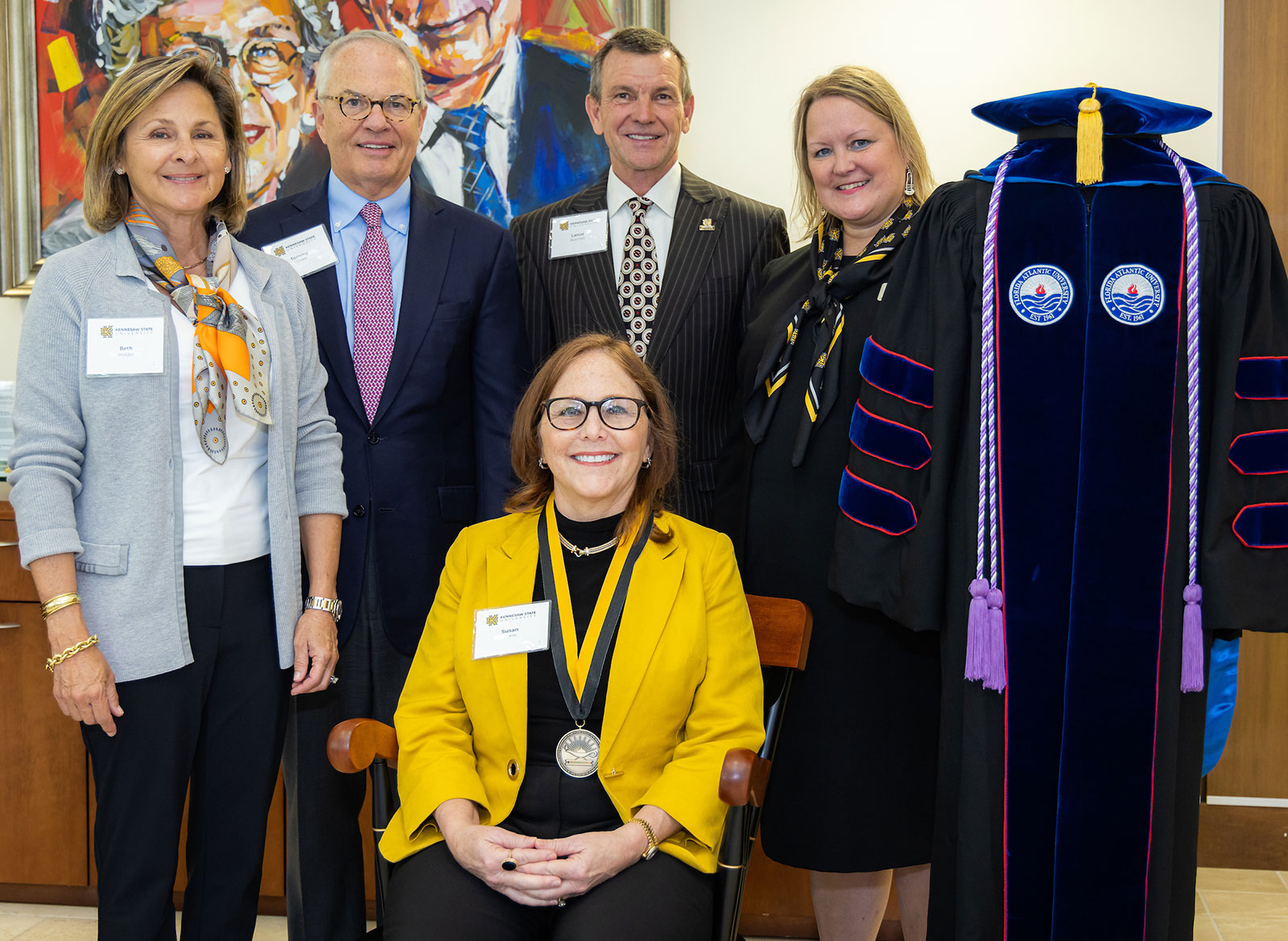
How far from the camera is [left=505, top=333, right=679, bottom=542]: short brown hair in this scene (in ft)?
6.63

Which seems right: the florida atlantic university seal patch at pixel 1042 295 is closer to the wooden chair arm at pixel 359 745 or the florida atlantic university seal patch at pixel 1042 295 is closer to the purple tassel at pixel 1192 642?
the purple tassel at pixel 1192 642

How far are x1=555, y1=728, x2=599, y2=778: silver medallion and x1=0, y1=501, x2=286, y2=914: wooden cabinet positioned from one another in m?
1.46

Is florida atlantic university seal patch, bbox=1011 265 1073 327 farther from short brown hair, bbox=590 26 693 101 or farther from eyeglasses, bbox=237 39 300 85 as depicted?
eyeglasses, bbox=237 39 300 85

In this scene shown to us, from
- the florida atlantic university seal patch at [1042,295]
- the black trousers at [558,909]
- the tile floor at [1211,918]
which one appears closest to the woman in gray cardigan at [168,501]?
the black trousers at [558,909]

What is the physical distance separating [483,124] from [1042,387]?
2.24 m

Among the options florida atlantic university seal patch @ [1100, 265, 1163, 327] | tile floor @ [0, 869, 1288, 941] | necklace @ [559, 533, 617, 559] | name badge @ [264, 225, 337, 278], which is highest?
name badge @ [264, 225, 337, 278]

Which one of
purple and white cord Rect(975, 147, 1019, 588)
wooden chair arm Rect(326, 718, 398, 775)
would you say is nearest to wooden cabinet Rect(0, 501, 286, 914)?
wooden chair arm Rect(326, 718, 398, 775)

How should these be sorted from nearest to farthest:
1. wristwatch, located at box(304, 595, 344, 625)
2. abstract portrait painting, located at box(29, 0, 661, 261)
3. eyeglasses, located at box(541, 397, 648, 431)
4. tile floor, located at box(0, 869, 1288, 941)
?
eyeglasses, located at box(541, 397, 648, 431) < wristwatch, located at box(304, 595, 344, 625) < tile floor, located at box(0, 869, 1288, 941) < abstract portrait painting, located at box(29, 0, 661, 261)

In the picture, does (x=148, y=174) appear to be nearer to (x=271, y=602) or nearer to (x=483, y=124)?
(x=271, y=602)

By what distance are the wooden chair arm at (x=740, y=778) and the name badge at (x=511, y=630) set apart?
387mm

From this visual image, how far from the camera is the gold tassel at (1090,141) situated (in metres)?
1.80

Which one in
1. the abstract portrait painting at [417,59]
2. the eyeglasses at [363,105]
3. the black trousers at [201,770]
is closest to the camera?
the black trousers at [201,770]

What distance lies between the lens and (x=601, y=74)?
8.99 ft

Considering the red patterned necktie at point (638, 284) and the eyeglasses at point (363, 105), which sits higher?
the eyeglasses at point (363, 105)
